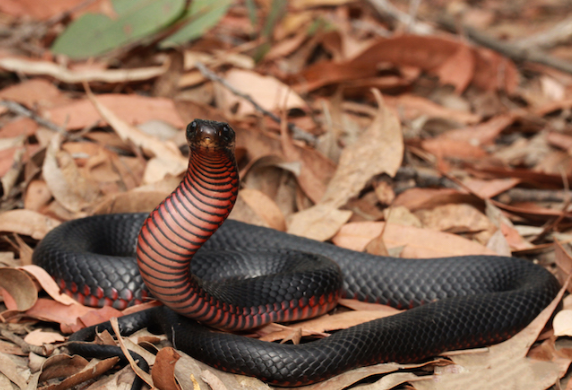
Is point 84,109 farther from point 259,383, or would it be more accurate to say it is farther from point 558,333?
point 558,333

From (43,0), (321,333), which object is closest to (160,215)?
(321,333)

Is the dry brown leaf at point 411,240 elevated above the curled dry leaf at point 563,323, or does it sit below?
above

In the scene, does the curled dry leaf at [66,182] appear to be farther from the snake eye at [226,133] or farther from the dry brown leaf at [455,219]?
the dry brown leaf at [455,219]

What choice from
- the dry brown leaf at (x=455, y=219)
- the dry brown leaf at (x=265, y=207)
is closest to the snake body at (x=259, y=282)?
the dry brown leaf at (x=265, y=207)

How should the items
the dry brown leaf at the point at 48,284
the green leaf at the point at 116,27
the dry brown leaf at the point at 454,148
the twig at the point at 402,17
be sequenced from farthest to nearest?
the twig at the point at 402,17, the green leaf at the point at 116,27, the dry brown leaf at the point at 454,148, the dry brown leaf at the point at 48,284

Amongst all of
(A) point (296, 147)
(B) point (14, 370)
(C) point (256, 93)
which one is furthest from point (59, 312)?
(C) point (256, 93)

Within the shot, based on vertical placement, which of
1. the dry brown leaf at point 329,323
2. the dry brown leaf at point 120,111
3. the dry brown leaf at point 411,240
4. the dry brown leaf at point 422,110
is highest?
the dry brown leaf at point 120,111

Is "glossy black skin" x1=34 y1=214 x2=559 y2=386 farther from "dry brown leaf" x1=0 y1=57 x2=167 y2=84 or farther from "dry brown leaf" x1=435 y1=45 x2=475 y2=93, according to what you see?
"dry brown leaf" x1=435 y1=45 x2=475 y2=93
